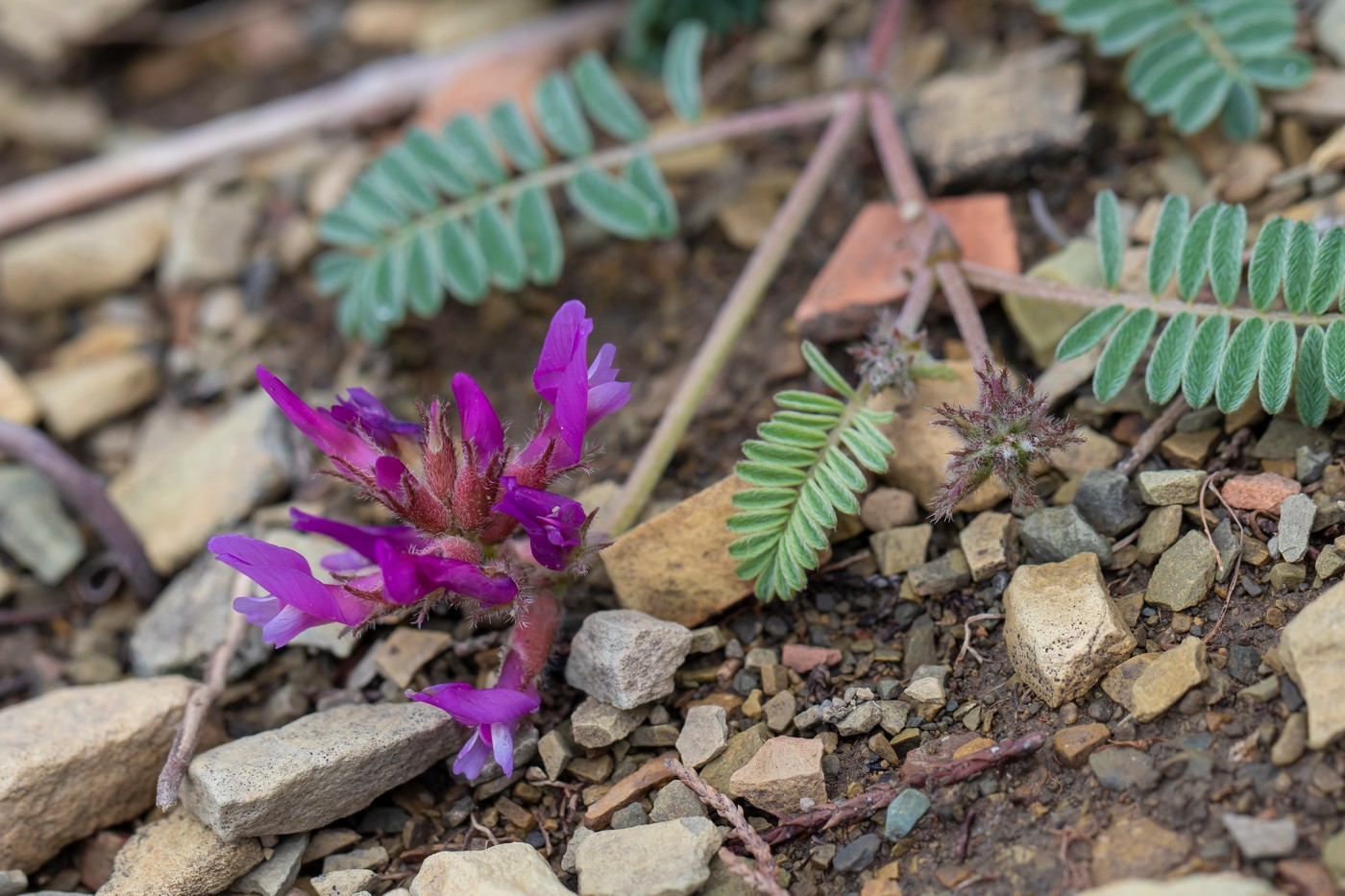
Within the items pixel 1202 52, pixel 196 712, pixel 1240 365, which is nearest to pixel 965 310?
pixel 1240 365

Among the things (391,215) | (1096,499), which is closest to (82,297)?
(391,215)

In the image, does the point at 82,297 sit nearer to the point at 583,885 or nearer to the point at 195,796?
the point at 195,796

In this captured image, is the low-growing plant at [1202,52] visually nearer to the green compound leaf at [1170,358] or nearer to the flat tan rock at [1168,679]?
the green compound leaf at [1170,358]

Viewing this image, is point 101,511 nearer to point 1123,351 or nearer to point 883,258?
point 883,258

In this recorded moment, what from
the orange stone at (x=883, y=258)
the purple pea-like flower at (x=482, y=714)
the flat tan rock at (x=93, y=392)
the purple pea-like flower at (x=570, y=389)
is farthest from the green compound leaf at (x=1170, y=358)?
the flat tan rock at (x=93, y=392)

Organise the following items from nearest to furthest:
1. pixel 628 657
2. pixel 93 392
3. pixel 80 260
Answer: pixel 628 657 → pixel 93 392 → pixel 80 260

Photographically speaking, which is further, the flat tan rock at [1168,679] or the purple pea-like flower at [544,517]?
the purple pea-like flower at [544,517]
